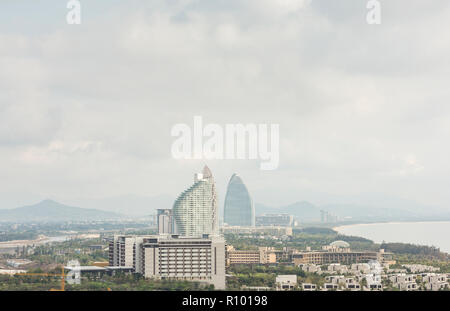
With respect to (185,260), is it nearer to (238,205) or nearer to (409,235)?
(409,235)

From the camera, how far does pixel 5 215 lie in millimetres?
52312

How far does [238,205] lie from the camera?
44.0 meters

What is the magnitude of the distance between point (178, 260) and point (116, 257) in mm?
2100

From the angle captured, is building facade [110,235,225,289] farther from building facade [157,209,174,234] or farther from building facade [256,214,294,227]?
building facade [256,214,294,227]

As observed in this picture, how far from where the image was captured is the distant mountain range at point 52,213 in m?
52.3

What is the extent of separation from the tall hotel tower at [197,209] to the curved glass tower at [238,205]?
69.9 ft

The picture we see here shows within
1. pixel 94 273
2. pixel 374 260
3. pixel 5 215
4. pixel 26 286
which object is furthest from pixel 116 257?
Answer: pixel 5 215

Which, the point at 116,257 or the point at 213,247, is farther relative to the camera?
the point at 116,257

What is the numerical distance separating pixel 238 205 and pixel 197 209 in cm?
2191

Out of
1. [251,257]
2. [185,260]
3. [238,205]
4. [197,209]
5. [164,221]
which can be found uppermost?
[238,205]

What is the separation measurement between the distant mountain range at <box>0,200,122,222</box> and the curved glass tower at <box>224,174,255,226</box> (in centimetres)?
1221

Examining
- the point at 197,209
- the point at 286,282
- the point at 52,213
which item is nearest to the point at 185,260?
the point at 286,282

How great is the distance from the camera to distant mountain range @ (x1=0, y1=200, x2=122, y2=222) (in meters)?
52.3
